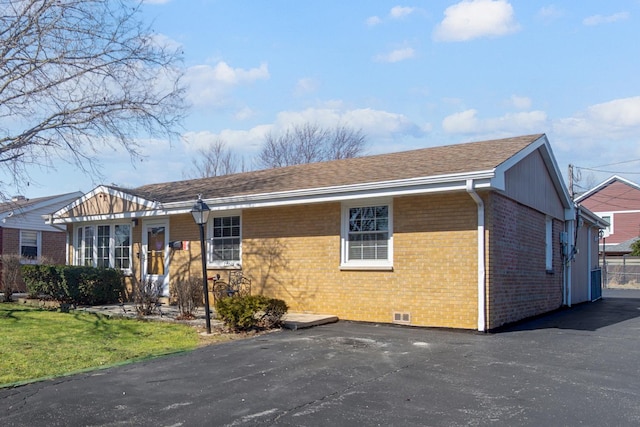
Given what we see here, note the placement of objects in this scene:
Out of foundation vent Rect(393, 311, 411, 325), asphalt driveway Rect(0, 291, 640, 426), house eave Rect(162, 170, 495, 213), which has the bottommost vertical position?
asphalt driveway Rect(0, 291, 640, 426)

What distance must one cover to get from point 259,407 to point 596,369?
4.73 metres

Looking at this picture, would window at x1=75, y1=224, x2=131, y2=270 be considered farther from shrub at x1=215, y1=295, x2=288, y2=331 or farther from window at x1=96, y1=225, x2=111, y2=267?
shrub at x1=215, y1=295, x2=288, y2=331

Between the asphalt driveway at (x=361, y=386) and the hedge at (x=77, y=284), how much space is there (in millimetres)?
7092

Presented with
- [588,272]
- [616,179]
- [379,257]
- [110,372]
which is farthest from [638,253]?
[110,372]

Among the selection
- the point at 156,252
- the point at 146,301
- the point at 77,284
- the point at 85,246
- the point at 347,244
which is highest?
the point at 347,244

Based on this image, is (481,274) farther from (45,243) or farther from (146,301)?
(45,243)

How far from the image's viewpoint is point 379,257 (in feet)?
38.7

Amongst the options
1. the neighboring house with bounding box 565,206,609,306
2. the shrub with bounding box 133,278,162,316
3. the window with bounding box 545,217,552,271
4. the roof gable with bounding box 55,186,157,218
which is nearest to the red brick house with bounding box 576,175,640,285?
the neighboring house with bounding box 565,206,609,306

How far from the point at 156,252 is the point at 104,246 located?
2.50 m

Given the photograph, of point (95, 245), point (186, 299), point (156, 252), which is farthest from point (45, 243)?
point (186, 299)

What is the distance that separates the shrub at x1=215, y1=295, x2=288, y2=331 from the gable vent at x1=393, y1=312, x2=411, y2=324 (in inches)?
87.8

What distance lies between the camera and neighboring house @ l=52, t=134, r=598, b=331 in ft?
35.1

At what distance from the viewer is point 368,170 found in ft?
42.9

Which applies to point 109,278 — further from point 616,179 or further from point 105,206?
point 616,179
